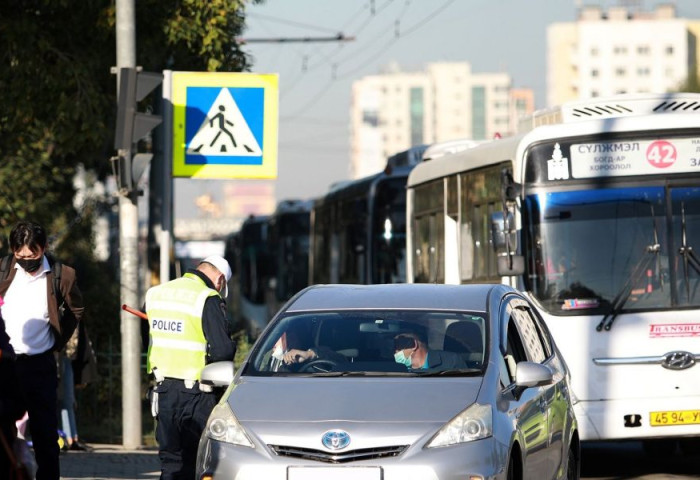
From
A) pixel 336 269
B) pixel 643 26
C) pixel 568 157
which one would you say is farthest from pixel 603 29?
pixel 568 157

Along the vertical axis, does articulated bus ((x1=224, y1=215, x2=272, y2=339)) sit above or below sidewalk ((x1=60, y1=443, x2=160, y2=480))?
above

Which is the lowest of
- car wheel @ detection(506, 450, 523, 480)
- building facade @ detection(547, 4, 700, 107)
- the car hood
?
car wheel @ detection(506, 450, 523, 480)

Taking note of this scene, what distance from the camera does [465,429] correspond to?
7.47 metres

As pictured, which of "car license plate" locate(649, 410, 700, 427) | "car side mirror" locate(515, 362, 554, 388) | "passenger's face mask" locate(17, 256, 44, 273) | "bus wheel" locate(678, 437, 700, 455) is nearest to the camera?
"car side mirror" locate(515, 362, 554, 388)

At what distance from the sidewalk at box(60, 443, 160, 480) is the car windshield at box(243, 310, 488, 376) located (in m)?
3.99

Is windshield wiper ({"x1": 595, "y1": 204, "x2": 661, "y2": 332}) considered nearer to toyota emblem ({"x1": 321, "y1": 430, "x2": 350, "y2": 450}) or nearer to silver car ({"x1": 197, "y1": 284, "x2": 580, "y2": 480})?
silver car ({"x1": 197, "y1": 284, "x2": 580, "y2": 480})

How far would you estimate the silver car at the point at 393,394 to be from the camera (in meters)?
7.37

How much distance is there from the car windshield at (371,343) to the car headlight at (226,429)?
22.9 inches

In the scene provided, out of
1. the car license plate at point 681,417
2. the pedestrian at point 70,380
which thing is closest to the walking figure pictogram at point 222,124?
the pedestrian at point 70,380

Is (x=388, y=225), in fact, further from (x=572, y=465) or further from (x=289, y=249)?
(x=289, y=249)

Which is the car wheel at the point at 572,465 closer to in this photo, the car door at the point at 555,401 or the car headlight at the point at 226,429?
the car door at the point at 555,401

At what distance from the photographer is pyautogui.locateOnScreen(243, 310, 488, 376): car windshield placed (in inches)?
328

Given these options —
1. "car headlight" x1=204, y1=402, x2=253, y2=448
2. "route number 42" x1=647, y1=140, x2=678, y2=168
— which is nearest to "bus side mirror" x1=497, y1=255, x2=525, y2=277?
"route number 42" x1=647, y1=140, x2=678, y2=168

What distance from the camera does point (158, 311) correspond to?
31.5 ft
